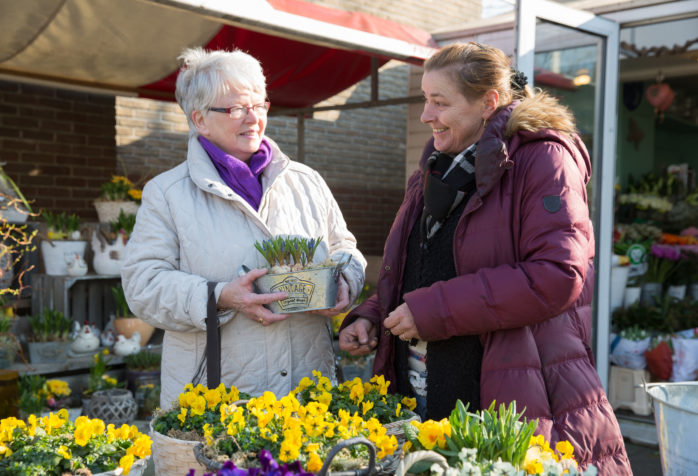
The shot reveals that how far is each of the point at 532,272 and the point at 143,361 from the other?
125 inches

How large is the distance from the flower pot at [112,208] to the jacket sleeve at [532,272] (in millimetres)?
3433

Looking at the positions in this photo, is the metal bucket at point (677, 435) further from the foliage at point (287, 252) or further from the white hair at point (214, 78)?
the white hair at point (214, 78)

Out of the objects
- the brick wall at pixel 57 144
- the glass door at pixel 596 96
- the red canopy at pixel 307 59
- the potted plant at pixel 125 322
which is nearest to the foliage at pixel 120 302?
the potted plant at pixel 125 322

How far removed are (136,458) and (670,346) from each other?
13.9ft

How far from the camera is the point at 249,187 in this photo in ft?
6.64

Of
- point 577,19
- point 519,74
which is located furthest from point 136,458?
point 577,19

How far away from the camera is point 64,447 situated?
4.41 feet

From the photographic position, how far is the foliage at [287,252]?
1842mm

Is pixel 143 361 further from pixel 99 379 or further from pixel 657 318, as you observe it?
pixel 657 318

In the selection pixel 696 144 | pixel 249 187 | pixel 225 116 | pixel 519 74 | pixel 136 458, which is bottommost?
pixel 136 458

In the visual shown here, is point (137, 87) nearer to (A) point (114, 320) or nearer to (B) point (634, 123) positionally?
(A) point (114, 320)

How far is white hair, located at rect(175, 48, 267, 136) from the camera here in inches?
77.3

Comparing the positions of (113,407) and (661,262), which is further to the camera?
(661,262)

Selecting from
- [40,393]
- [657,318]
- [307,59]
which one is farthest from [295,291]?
[657,318]
